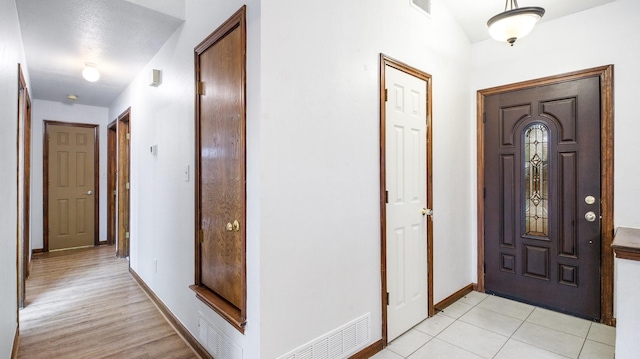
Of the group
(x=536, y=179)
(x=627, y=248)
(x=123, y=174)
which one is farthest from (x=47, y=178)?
(x=627, y=248)

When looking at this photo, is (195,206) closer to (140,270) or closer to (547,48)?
(140,270)

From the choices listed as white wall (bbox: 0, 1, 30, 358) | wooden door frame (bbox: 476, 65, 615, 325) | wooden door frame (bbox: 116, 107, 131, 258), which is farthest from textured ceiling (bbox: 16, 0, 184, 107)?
wooden door frame (bbox: 476, 65, 615, 325)

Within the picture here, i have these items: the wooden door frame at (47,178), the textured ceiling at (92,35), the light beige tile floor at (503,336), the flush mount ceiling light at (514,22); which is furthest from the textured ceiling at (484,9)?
the wooden door frame at (47,178)

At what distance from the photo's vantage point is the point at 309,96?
1824mm

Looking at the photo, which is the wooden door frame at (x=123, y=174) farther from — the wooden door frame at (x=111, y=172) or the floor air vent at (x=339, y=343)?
the floor air vent at (x=339, y=343)

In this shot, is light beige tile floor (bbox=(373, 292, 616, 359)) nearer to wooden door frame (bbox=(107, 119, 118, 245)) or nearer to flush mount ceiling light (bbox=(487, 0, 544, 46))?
flush mount ceiling light (bbox=(487, 0, 544, 46))

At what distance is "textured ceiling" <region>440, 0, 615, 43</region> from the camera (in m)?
2.66

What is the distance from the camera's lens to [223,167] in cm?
199

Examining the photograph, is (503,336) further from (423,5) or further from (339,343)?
(423,5)

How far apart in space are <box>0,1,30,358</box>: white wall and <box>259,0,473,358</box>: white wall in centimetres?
151

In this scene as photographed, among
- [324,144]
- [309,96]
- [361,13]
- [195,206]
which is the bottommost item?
[195,206]

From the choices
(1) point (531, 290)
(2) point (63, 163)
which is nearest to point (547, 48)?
(1) point (531, 290)

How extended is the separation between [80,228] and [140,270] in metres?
2.77

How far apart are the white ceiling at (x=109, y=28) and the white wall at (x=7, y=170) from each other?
0.95 feet
